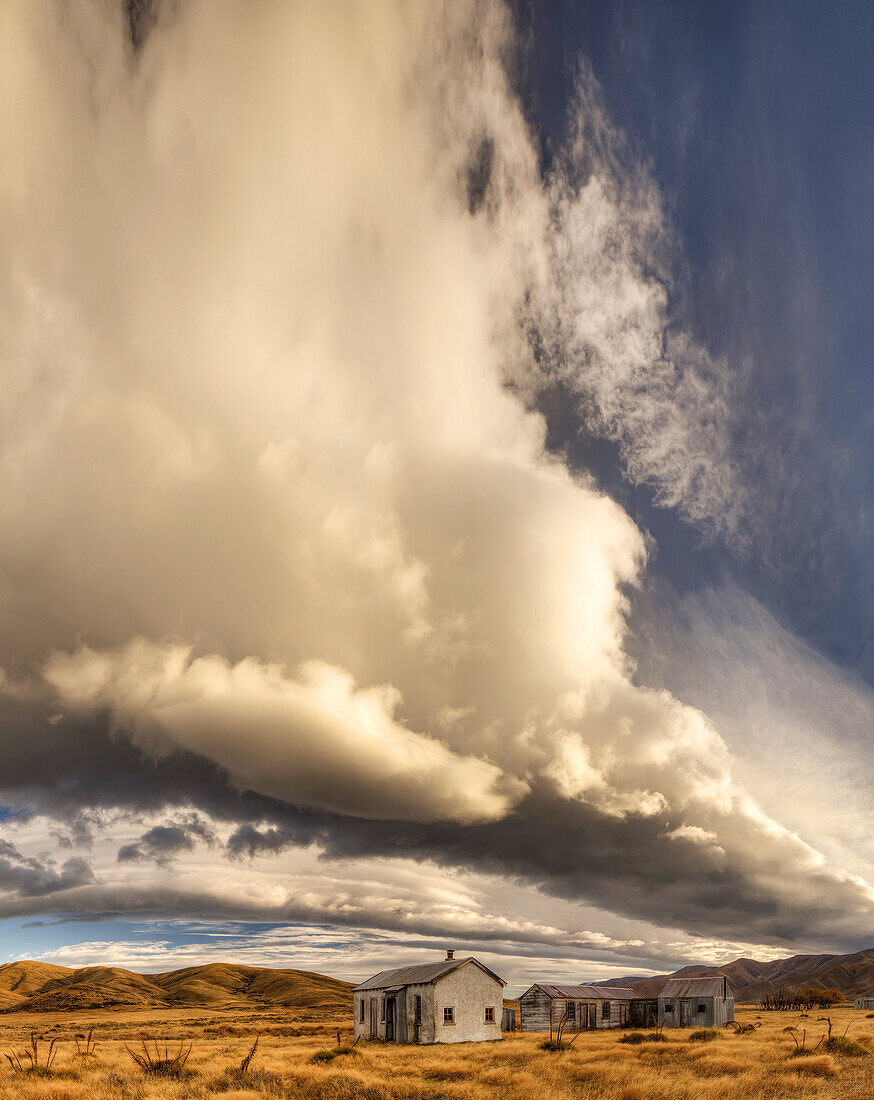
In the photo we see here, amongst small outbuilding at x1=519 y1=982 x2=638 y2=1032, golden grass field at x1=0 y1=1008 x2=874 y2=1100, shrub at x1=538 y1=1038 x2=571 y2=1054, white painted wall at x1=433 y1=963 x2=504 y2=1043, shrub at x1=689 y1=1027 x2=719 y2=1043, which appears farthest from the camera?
small outbuilding at x1=519 y1=982 x2=638 y2=1032

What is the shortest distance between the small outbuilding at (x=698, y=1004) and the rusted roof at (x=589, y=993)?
9.27ft

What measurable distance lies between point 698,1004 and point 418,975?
27.4 metres

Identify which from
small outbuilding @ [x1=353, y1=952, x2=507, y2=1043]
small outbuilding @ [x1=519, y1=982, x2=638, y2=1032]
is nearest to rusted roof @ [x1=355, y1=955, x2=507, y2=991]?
small outbuilding @ [x1=353, y1=952, x2=507, y2=1043]

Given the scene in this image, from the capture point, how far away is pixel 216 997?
184 metres

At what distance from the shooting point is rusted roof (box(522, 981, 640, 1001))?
176 feet

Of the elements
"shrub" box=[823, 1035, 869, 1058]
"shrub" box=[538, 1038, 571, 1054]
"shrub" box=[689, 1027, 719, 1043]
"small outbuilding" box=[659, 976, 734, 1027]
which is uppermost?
"shrub" box=[823, 1035, 869, 1058]

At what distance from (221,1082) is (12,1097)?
6.05 metres

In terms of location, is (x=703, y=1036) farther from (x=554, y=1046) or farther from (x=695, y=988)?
(x=695, y=988)

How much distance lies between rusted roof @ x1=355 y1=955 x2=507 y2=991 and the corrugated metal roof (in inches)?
900

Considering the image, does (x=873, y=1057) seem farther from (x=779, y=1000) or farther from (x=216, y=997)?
(x=216, y=997)

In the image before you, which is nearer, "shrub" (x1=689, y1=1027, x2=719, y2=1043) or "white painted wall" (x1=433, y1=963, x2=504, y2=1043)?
"shrub" (x1=689, y1=1027, x2=719, y2=1043)

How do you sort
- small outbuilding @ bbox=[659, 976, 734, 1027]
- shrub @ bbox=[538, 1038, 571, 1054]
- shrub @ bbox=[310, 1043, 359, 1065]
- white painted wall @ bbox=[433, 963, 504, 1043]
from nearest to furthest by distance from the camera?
shrub @ bbox=[310, 1043, 359, 1065]
shrub @ bbox=[538, 1038, 571, 1054]
white painted wall @ bbox=[433, 963, 504, 1043]
small outbuilding @ bbox=[659, 976, 734, 1027]

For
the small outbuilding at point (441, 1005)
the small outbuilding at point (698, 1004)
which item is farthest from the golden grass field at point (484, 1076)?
the small outbuilding at point (698, 1004)

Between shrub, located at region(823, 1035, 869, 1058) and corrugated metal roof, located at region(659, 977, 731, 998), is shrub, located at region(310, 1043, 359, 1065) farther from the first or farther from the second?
corrugated metal roof, located at region(659, 977, 731, 998)
